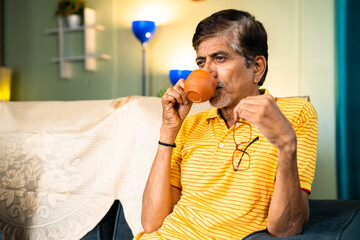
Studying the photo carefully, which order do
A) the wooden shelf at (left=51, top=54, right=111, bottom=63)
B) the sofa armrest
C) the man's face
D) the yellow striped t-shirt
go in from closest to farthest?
1. the sofa armrest
2. the yellow striped t-shirt
3. the man's face
4. the wooden shelf at (left=51, top=54, right=111, bottom=63)

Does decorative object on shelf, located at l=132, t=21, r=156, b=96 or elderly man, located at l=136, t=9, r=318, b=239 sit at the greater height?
decorative object on shelf, located at l=132, t=21, r=156, b=96

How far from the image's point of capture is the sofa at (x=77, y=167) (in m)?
1.68

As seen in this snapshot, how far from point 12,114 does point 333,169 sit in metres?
2.15

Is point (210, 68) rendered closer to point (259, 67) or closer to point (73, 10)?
point (259, 67)

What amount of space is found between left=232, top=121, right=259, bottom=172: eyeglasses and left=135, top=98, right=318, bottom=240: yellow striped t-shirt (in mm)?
13

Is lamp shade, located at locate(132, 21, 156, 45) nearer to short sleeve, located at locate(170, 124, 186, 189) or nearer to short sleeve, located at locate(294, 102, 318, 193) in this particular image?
short sleeve, located at locate(170, 124, 186, 189)

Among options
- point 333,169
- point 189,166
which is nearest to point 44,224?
point 189,166

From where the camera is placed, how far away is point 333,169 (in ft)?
9.66

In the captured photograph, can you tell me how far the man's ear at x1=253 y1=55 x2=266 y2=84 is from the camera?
4.52 ft

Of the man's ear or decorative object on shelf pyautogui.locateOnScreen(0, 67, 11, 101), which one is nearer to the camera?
the man's ear

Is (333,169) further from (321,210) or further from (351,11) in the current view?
(321,210)

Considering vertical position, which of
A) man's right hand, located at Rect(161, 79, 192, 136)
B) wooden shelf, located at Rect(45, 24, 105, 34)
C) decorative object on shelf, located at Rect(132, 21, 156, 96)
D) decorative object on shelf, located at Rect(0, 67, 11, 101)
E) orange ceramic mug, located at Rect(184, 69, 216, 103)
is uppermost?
wooden shelf, located at Rect(45, 24, 105, 34)

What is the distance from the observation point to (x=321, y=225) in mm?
1191

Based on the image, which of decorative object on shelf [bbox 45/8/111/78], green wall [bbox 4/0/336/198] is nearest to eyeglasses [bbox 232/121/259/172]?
green wall [bbox 4/0/336/198]
